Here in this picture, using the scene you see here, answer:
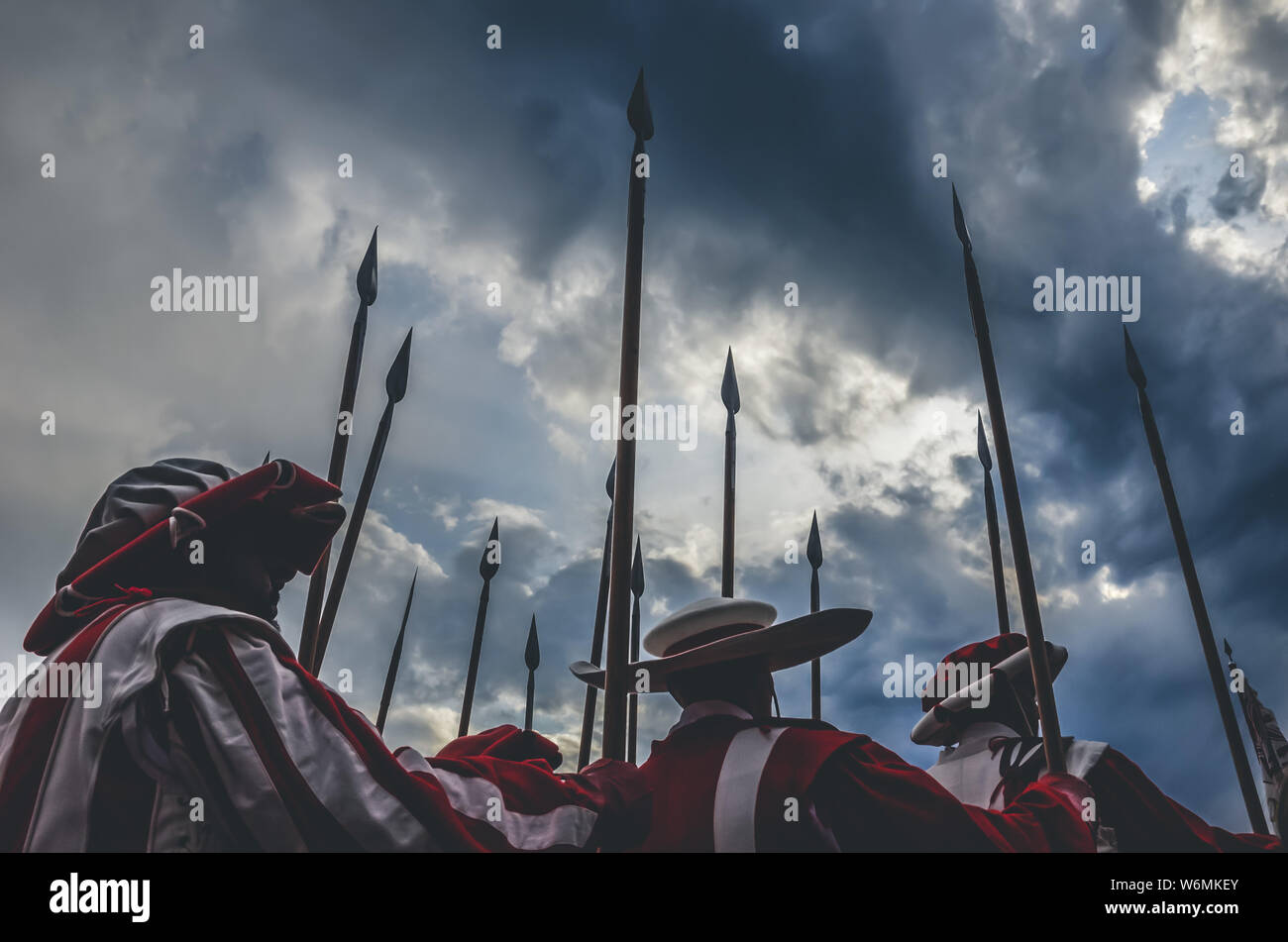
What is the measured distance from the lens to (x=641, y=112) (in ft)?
17.0

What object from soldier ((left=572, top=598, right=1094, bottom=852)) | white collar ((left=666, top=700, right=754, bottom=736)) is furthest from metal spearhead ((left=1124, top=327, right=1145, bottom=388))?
white collar ((left=666, top=700, right=754, bottom=736))

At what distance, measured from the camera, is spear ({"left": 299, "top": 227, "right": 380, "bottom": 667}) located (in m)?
6.41

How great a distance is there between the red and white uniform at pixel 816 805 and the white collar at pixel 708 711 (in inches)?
2.5

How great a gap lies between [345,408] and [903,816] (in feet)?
19.2

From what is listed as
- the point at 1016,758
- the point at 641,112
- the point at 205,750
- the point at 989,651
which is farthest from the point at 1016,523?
the point at 205,750

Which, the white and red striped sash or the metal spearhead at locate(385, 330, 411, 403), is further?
the metal spearhead at locate(385, 330, 411, 403)

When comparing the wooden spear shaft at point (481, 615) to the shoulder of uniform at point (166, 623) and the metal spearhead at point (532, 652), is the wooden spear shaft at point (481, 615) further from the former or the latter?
the shoulder of uniform at point (166, 623)

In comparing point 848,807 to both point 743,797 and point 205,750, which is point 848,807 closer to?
point 743,797

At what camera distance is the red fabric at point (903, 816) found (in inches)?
112

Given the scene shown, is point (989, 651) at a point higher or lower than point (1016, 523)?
lower

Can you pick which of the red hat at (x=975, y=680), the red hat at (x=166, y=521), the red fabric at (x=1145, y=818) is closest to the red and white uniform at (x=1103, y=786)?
the red fabric at (x=1145, y=818)

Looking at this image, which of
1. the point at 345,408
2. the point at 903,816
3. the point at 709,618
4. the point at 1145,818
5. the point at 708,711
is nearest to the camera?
the point at 903,816

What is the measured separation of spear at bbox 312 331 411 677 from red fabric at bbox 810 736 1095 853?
481 centimetres

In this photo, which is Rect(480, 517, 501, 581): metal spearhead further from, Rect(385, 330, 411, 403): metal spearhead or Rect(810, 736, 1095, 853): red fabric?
Rect(810, 736, 1095, 853): red fabric
